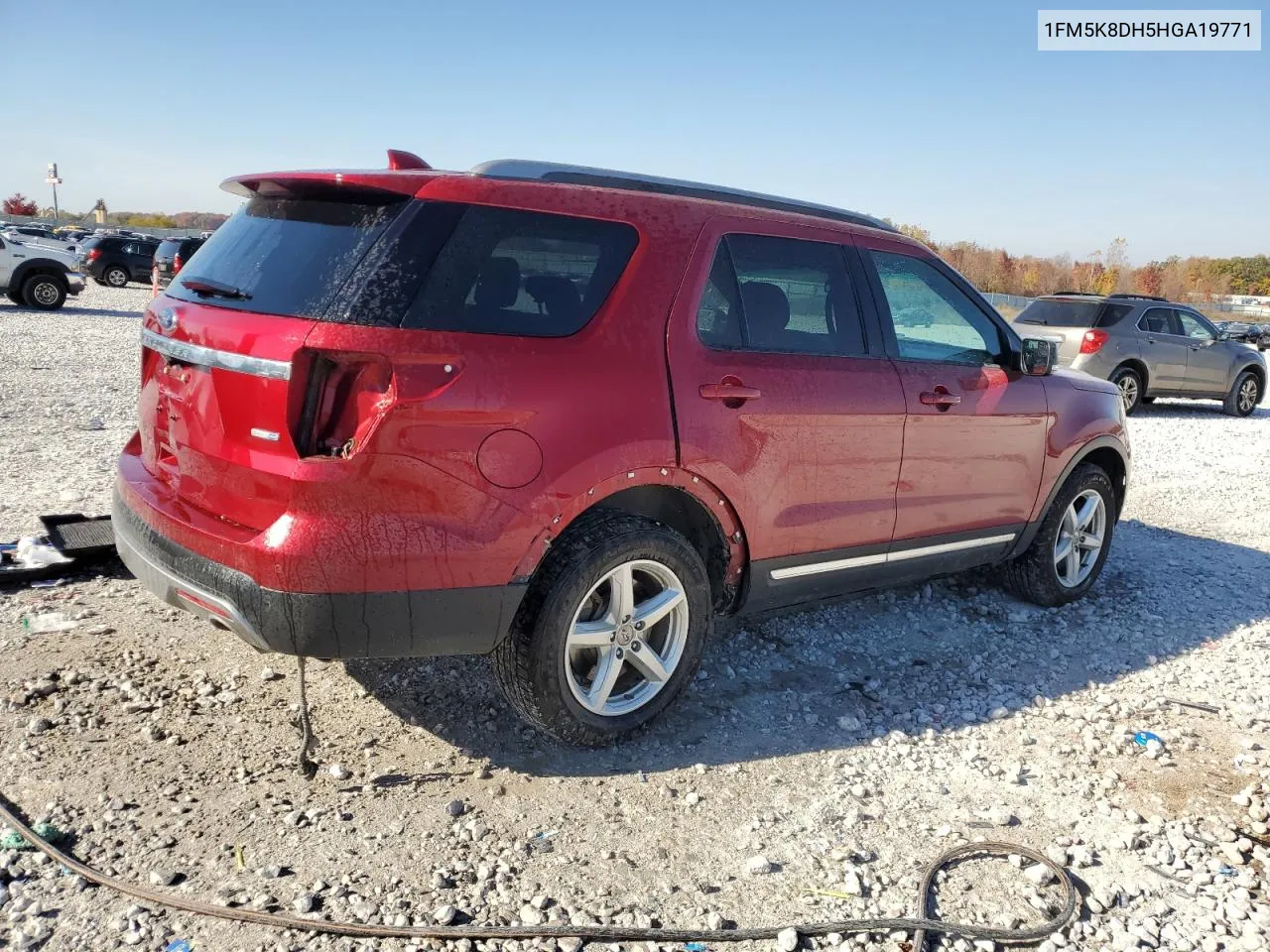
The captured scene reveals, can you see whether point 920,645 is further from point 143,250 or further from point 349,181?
point 143,250

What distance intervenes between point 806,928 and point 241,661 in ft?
8.21

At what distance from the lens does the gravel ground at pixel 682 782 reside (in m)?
2.70

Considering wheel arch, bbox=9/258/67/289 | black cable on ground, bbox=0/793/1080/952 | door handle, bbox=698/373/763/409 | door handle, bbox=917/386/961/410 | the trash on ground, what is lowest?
black cable on ground, bbox=0/793/1080/952

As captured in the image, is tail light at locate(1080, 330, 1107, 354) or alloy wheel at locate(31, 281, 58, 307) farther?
alloy wheel at locate(31, 281, 58, 307)

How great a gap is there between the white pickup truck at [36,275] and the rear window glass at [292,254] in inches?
774

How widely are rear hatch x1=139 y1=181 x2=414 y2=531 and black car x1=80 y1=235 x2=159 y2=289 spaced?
99.1 ft

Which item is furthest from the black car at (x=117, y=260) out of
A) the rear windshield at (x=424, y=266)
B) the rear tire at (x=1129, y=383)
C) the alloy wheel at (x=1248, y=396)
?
the rear windshield at (x=424, y=266)

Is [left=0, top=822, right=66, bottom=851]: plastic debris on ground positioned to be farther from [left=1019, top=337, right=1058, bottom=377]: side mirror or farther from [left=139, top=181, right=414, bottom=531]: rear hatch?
[left=1019, top=337, right=1058, bottom=377]: side mirror

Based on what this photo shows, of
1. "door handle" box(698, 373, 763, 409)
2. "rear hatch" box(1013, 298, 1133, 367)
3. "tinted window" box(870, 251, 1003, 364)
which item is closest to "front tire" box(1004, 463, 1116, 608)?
"tinted window" box(870, 251, 1003, 364)

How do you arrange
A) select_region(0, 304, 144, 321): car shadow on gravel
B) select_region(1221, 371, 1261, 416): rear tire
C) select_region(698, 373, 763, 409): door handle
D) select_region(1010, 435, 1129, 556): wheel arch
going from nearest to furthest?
select_region(698, 373, 763, 409): door handle
select_region(1010, 435, 1129, 556): wheel arch
select_region(1221, 371, 1261, 416): rear tire
select_region(0, 304, 144, 321): car shadow on gravel

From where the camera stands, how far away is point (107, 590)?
15.0 ft

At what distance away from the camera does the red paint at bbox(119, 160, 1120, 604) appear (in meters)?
2.80

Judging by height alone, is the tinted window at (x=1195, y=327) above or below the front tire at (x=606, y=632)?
above

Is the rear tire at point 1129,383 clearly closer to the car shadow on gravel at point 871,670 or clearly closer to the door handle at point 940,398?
the car shadow on gravel at point 871,670
